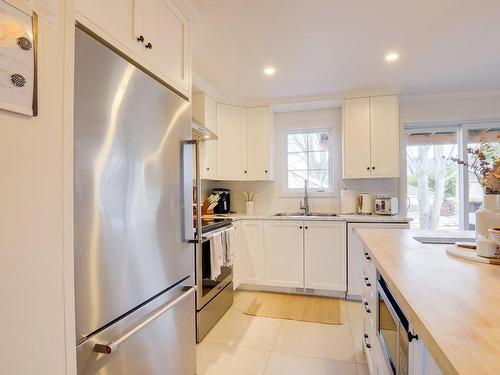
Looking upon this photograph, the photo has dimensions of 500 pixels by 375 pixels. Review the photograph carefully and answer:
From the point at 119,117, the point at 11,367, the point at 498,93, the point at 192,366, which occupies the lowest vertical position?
the point at 192,366

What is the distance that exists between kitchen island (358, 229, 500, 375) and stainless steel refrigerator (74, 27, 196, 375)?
100cm

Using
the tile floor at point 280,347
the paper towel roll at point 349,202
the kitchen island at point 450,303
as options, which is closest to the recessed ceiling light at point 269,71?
the paper towel roll at point 349,202

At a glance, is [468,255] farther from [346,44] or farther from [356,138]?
[356,138]

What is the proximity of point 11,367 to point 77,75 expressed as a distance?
85 centimetres

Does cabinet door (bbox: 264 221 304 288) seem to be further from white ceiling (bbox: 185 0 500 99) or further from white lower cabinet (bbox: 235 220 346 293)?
white ceiling (bbox: 185 0 500 99)

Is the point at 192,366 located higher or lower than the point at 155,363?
lower

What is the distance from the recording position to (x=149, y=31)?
4.50ft

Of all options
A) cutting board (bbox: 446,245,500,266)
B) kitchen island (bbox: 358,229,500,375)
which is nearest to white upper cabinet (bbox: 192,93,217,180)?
kitchen island (bbox: 358,229,500,375)

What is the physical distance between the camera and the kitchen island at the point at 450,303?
54 centimetres

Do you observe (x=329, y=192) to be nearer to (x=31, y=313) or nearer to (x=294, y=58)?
(x=294, y=58)

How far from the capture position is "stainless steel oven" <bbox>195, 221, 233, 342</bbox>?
7.23ft

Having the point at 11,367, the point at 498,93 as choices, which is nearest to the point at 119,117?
the point at 11,367

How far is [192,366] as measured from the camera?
1.69 metres

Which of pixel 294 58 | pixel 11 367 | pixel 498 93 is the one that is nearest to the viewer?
pixel 11 367
